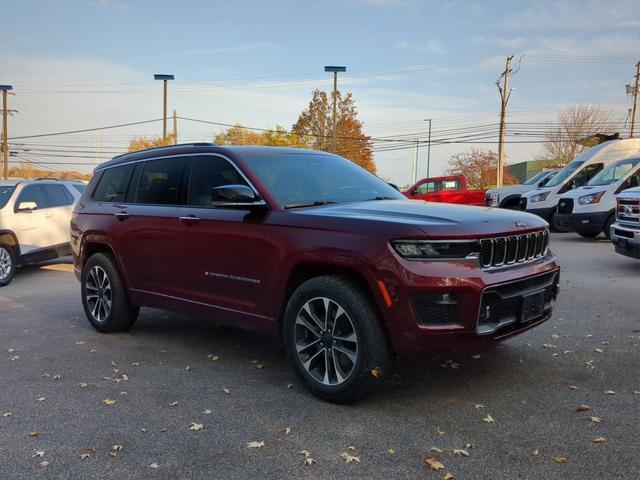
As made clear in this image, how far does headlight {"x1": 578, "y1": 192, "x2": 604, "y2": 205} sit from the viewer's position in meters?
13.5

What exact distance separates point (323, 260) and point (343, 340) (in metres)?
0.55

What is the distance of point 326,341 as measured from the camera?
13.1ft

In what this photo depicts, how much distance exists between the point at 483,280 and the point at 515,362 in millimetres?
1496

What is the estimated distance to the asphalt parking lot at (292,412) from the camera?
3154 mm

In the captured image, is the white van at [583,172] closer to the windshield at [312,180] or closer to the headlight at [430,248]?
the windshield at [312,180]

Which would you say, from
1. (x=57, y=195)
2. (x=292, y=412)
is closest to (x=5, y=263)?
(x=57, y=195)

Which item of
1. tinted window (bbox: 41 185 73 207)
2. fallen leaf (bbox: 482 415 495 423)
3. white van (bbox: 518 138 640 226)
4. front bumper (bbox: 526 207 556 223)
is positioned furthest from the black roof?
white van (bbox: 518 138 640 226)

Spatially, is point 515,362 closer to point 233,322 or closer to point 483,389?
point 483,389

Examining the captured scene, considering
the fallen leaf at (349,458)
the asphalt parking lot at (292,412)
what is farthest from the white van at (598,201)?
the fallen leaf at (349,458)

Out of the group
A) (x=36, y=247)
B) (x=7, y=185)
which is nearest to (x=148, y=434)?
(x=36, y=247)

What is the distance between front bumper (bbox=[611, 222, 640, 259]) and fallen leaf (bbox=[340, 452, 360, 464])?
24.5 ft

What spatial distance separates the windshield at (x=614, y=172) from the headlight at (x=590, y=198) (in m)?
0.48

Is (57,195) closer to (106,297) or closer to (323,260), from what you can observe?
(106,297)

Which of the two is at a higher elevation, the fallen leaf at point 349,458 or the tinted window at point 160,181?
the tinted window at point 160,181
